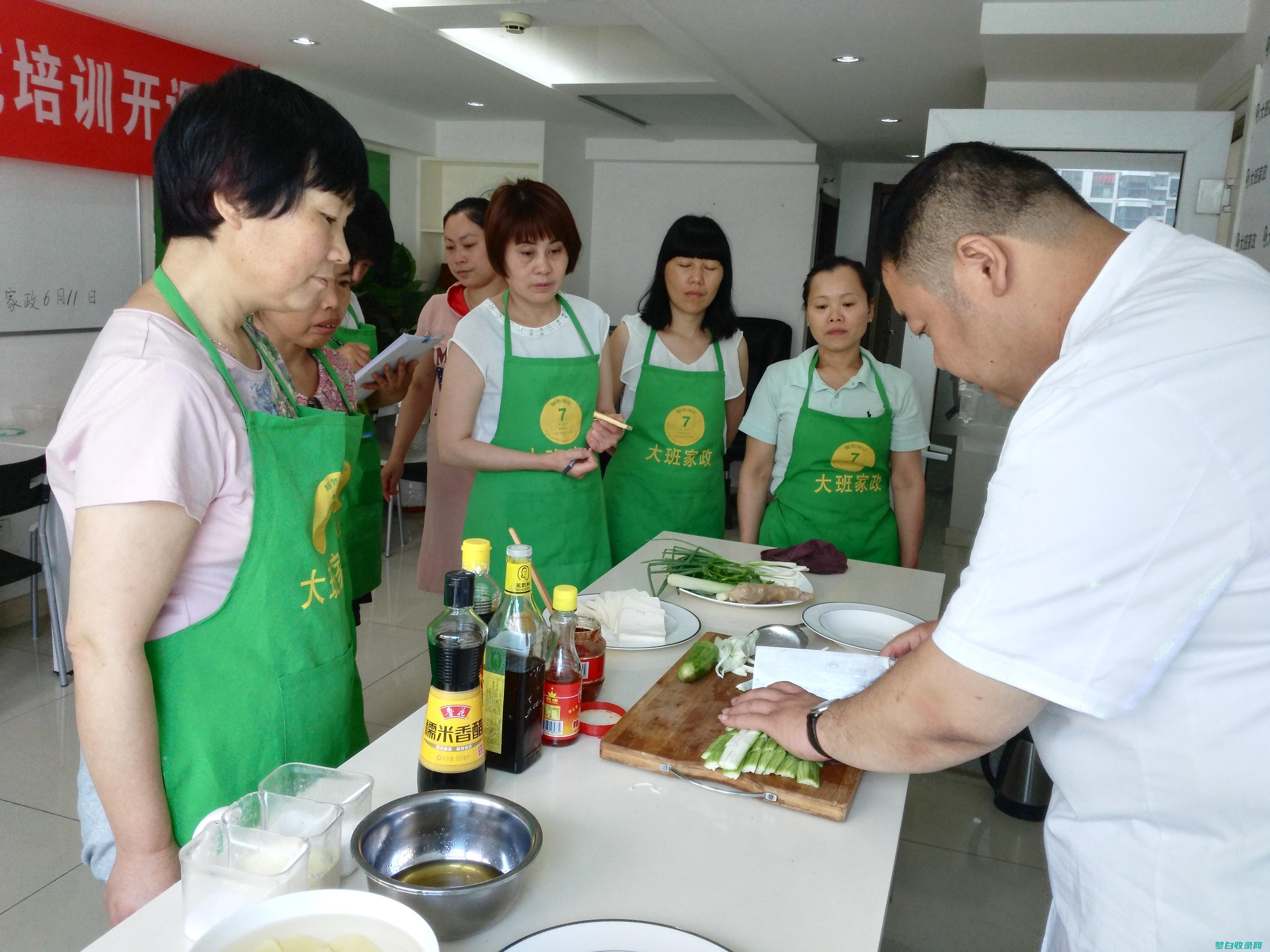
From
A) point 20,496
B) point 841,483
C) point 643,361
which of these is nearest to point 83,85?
point 20,496

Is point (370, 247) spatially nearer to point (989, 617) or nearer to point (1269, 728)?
point (989, 617)

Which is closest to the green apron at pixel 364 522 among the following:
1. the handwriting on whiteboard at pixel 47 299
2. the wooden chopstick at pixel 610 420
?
the wooden chopstick at pixel 610 420

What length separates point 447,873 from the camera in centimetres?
101

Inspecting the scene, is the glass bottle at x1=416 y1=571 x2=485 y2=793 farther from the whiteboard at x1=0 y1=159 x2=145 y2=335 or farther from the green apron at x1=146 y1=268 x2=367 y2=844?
the whiteboard at x1=0 y1=159 x2=145 y2=335

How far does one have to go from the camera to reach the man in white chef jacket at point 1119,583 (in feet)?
2.82

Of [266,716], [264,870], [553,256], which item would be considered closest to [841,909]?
[264,870]

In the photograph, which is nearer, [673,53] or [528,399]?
[528,399]

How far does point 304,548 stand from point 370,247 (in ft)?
3.51

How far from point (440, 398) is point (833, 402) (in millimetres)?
1127

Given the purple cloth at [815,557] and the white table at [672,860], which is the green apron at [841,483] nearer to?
the purple cloth at [815,557]

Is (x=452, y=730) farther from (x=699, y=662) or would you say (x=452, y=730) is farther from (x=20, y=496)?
(x=20, y=496)

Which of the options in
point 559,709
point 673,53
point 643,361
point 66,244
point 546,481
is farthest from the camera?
point 673,53

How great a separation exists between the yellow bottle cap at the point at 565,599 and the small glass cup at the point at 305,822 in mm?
368

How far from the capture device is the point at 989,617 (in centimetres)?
92
